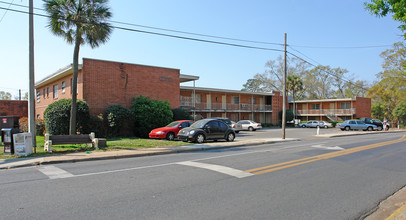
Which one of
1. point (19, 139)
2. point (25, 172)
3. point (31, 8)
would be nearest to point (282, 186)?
point (25, 172)

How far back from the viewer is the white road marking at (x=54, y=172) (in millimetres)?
7535

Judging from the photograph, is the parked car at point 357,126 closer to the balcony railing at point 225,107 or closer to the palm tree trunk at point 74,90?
the balcony railing at point 225,107

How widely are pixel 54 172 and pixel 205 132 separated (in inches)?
377

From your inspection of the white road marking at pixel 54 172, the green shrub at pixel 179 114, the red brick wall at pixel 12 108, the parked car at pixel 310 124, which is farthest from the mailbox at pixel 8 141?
the parked car at pixel 310 124

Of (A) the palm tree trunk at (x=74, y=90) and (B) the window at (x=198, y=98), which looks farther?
(B) the window at (x=198, y=98)

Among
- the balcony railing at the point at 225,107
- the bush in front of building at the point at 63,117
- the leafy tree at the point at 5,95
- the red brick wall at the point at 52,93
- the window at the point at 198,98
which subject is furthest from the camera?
the leafy tree at the point at 5,95

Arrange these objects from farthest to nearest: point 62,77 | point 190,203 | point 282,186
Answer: point 62,77 < point 282,186 < point 190,203

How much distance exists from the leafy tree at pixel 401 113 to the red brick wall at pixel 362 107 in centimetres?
437

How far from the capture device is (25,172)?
8.23 metres

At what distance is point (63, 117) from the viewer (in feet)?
62.6

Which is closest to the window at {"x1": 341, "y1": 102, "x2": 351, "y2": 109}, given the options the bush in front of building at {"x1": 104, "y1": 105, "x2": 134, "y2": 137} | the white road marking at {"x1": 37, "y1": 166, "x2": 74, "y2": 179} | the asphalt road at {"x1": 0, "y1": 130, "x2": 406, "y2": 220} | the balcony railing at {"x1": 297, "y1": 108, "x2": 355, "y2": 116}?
the balcony railing at {"x1": 297, "y1": 108, "x2": 355, "y2": 116}

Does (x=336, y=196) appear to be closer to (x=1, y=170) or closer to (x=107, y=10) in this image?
(x=1, y=170)

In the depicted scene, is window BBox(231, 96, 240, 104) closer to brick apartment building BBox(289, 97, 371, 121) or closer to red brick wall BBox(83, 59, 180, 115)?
brick apartment building BBox(289, 97, 371, 121)

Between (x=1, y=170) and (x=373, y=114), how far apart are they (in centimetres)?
6293
